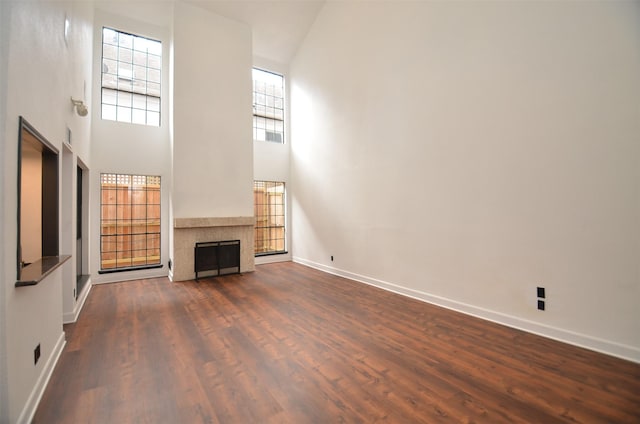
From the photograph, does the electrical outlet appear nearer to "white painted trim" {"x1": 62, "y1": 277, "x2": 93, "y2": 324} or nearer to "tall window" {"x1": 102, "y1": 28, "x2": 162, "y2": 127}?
"white painted trim" {"x1": 62, "y1": 277, "x2": 93, "y2": 324}

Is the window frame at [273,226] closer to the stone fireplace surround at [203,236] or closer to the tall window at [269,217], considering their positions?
the tall window at [269,217]

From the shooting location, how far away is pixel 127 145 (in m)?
5.66

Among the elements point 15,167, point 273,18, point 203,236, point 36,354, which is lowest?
point 36,354

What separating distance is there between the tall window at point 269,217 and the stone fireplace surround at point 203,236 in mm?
1045

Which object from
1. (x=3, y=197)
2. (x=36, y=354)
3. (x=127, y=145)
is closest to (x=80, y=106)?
(x=3, y=197)

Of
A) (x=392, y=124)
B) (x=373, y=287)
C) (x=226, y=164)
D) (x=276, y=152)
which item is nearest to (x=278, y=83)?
(x=276, y=152)

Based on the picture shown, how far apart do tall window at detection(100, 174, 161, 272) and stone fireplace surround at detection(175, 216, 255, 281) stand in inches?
31.1

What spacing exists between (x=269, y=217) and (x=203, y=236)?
77.7 inches

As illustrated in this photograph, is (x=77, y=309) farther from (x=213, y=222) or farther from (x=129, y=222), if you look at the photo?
(x=213, y=222)

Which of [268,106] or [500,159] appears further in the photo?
[268,106]

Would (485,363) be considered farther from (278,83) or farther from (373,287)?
(278,83)

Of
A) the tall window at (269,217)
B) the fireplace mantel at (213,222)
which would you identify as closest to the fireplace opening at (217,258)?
the fireplace mantel at (213,222)

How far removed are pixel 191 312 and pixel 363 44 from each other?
4.99m

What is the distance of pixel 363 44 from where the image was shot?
5.19m
